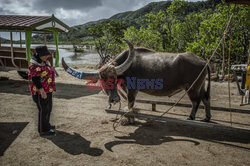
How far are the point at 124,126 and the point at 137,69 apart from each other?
1551mm

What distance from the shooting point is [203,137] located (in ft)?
13.5

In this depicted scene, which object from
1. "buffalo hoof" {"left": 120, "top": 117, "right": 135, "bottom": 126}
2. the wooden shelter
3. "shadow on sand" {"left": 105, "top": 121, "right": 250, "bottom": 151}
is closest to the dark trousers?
"shadow on sand" {"left": 105, "top": 121, "right": 250, "bottom": 151}

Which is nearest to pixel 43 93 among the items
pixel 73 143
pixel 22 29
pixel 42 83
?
pixel 42 83

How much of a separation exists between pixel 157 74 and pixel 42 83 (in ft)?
9.02

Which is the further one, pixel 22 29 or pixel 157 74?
pixel 22 29

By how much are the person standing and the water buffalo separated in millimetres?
681

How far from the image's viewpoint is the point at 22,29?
30.6 ft

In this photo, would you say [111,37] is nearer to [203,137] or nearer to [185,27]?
[185,27]

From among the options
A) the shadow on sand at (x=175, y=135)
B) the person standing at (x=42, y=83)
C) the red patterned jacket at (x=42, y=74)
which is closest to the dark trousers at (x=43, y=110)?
the person standing at (x=42, y=83)

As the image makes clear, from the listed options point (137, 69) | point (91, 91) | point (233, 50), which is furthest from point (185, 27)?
point (137, 69)

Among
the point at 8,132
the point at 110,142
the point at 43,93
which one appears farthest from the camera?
the point at 8,132

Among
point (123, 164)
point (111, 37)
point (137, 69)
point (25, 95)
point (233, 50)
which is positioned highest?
point (111, 37)

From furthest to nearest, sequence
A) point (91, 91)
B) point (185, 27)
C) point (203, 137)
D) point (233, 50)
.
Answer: point (185, 27), point (233, 50), point (91, 91), point (203, 137)

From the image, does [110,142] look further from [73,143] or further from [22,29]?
[22,29]
